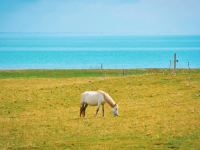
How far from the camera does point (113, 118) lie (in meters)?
28.7

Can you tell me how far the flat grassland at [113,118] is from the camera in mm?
21844

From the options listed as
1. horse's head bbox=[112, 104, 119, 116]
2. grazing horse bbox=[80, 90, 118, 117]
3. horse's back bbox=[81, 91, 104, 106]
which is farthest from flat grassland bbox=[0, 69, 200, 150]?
horse's back bbox=[81, 91, 104, 106]

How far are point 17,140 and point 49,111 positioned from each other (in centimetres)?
1105

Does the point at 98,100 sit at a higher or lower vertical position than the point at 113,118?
higher

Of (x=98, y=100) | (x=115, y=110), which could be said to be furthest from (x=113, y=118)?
(x=98, y=100)

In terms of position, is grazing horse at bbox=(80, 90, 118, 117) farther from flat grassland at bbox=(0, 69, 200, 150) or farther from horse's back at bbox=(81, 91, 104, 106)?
flat grassland at bbox=(0, 69, 200, 150)

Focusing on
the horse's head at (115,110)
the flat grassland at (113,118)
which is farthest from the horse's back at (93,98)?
the flat grassland at (113,118)

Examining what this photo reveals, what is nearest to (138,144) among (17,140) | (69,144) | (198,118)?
(69,144)

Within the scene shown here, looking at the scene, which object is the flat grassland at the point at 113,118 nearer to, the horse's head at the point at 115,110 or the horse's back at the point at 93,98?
the horse's head at the point at 115,110

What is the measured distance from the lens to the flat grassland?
21844mm

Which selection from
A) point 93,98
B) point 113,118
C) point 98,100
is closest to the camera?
point 113,118

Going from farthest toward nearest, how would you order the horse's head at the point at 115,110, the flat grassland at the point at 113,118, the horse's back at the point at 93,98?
the horse's back at the point at 93,98 < the horse's head at the point at 115,110 < the flat grassland at the point at 113,118

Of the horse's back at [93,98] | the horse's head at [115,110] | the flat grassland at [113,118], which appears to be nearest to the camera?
the flat grassland at [113,118]

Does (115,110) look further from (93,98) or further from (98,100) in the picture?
(93,98)
